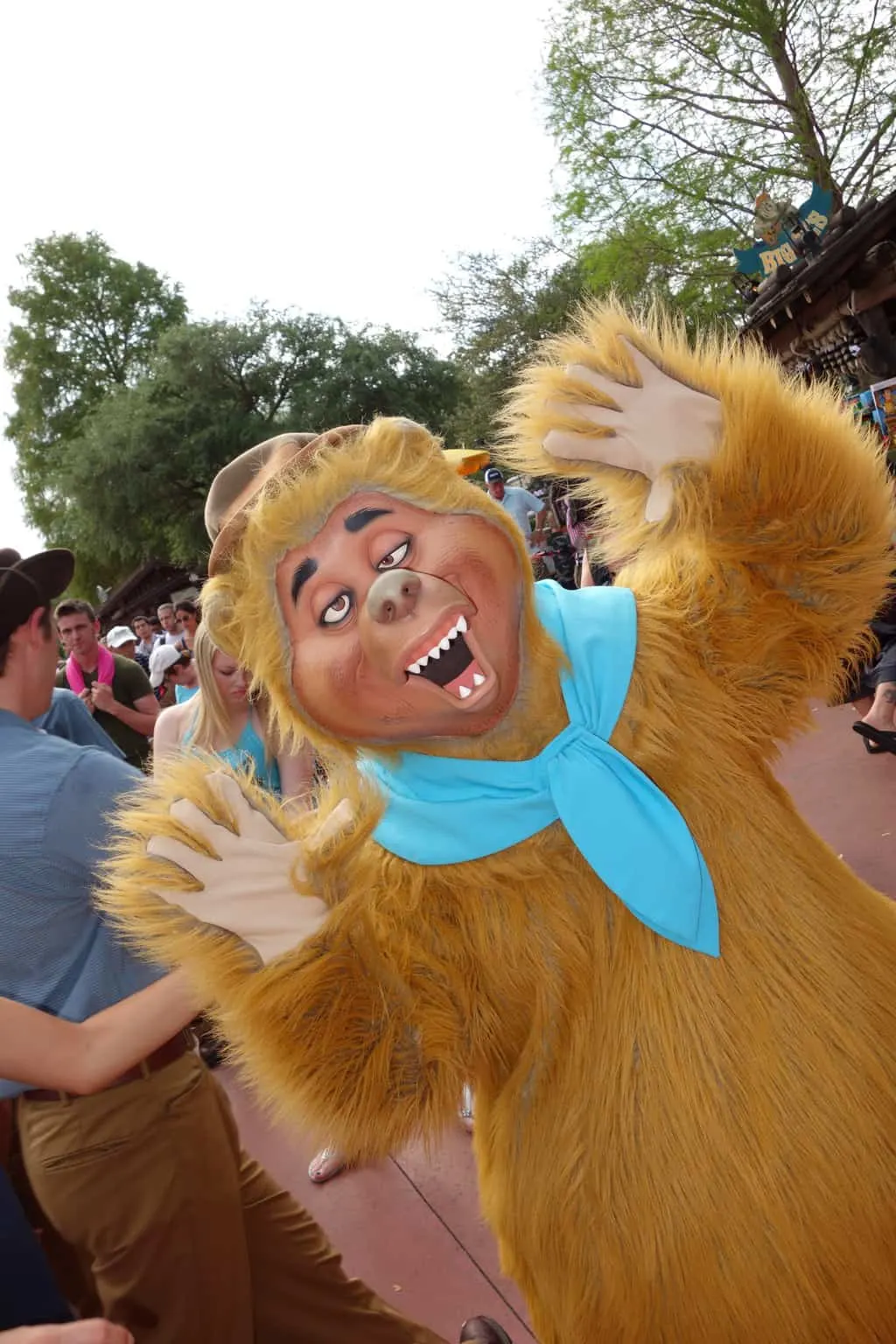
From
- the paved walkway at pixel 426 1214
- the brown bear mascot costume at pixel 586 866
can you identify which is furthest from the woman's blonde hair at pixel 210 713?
the brown bear mascot costume at pixel 586 866

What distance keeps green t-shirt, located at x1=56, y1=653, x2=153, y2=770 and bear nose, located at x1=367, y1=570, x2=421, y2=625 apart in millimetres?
3887

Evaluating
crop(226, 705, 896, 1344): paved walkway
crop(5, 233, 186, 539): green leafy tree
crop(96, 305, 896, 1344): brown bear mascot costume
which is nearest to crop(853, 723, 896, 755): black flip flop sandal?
crop(226, 705, 896, 1344): paved walkway

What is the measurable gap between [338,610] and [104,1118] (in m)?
1.02

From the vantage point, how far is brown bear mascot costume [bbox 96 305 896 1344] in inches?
43.4

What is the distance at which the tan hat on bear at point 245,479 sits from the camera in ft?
4.38

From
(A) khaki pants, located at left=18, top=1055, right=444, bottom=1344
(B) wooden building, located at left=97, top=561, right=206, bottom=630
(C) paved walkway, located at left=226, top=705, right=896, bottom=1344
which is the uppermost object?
(B) wooden building, located at left=97, top=561, right=206, bottom=630

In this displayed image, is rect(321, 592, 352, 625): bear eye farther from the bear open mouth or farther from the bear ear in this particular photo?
the bear ear

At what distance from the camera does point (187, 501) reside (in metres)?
23.2

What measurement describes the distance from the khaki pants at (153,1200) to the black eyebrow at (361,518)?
107 cm

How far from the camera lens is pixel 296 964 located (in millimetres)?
1114

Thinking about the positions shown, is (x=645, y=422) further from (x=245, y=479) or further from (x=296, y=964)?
(x=296, y=964)

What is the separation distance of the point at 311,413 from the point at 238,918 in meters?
22.3

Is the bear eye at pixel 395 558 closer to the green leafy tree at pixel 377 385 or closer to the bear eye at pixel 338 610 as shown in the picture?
the bear eye at pixel 338 610

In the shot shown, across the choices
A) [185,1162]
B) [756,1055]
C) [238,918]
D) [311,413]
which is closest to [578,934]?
[756,1055]
